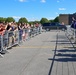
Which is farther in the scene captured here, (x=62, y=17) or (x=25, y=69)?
(x=62, y=17)

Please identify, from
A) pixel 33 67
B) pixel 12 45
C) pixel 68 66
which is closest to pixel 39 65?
pixel 33 67

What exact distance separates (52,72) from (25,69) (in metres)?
1.13

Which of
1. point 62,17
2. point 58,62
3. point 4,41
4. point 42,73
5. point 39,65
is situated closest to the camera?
point 42,73

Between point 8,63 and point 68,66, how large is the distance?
8.52 feet

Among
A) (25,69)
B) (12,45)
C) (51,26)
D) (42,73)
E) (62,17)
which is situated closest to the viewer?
(42,73)

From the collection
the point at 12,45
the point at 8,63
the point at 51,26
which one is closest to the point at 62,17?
the point at 51,26

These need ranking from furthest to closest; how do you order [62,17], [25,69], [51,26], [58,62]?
1. [62,17]
2. [51,26]
3. [58,62]
4. [25,69]

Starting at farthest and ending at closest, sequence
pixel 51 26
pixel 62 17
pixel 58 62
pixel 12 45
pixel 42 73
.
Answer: pixel 62 17
pixel 51 26
pixel 12 45
pixel 58 62
pixel 42 73

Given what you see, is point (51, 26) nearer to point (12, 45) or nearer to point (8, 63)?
point (12, 45)

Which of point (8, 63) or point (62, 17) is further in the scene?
point (62, 17)

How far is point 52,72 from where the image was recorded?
8.76 meters

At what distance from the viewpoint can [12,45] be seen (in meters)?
17.0

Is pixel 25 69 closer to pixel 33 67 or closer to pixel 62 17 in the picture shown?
pixel 33 67

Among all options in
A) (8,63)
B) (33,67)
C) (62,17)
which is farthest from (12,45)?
(62,17)
